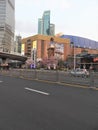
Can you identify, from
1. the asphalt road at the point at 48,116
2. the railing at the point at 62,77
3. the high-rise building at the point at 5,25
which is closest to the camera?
the asphalt road at the point at 48,116

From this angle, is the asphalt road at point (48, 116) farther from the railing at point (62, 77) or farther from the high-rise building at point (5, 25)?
the high-rise building at point (5, 25)

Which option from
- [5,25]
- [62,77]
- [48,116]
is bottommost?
[48,116]

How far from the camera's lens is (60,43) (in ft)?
586

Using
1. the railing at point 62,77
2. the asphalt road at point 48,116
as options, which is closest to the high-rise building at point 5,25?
the railing at point 62,77

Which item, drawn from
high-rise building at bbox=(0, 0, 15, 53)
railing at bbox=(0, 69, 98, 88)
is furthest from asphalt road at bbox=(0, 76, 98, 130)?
high-rise building at bbox=(0, 0, 15, 53)

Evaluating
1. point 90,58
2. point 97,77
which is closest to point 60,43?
point 90,58

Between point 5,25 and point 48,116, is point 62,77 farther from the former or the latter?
point 5,25

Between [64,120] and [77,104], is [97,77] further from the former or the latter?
[64,120]

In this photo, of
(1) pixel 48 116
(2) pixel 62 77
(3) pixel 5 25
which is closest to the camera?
(1) pixel 48 116

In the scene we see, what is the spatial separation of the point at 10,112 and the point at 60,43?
171 m

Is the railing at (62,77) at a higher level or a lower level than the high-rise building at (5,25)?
lower

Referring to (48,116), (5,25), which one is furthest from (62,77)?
(5,25)

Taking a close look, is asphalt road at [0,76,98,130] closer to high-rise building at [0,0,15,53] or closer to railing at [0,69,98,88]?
railing at [0,69,98,88]

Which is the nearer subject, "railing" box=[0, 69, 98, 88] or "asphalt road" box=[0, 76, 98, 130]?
"asphalt road" box=[0, 76, 98, 130]
